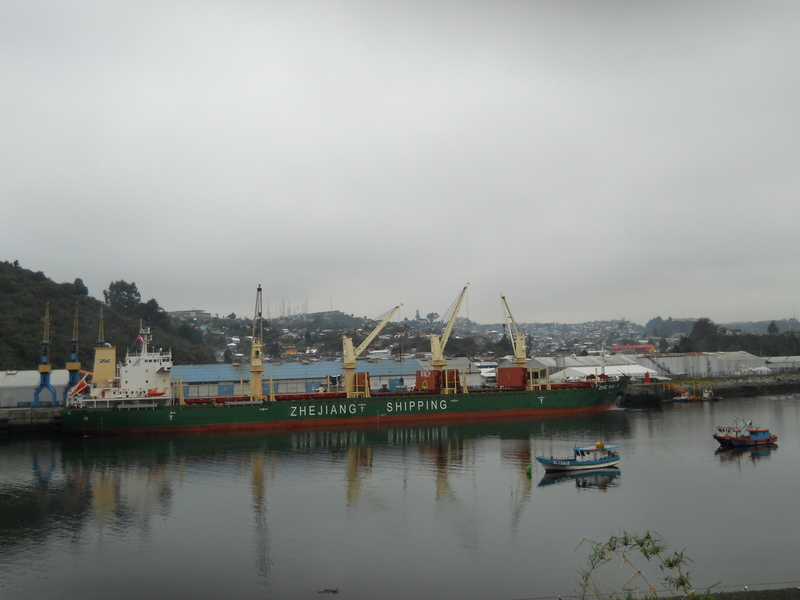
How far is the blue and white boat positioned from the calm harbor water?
2.66ft

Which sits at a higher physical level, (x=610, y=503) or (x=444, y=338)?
(x=444, y=338)

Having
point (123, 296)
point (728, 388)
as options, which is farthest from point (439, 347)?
point (123, 296)

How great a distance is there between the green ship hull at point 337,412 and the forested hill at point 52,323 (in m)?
21.7

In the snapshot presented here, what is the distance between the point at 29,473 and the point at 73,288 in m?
50.0

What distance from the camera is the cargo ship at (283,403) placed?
130 feet

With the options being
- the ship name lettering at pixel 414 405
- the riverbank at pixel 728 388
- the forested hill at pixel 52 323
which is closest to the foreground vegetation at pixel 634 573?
the ship name lettering at pixel 414 405

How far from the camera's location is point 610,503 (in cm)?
2288

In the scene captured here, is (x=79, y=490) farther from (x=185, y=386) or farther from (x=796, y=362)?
(x=796, y=362)

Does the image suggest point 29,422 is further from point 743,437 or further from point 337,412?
point 743,437

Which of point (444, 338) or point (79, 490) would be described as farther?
point (444, 338)

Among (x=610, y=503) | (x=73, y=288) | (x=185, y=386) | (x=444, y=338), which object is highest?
(x=73, y=288)

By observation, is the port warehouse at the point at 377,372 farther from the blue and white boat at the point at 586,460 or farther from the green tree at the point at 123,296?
the green tree at the point at 123,296

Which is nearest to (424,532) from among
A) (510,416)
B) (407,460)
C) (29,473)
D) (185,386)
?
(407,460)

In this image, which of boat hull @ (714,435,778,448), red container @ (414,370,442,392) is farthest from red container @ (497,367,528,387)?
boat hull @ (714,435,778,448)
